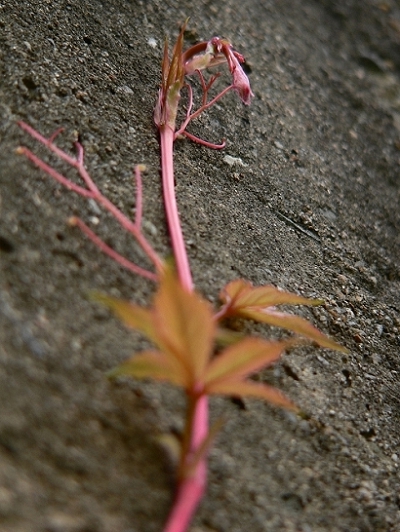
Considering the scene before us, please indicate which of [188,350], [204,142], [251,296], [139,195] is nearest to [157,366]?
→ [188,350]

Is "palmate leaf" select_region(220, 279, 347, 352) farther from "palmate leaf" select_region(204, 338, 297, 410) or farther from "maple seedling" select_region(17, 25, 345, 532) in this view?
"palmate leaf" select_region(204, 338, 297, 410)

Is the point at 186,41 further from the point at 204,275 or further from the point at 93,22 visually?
the point at 204,275

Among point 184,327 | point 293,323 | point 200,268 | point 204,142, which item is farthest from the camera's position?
point 204,142

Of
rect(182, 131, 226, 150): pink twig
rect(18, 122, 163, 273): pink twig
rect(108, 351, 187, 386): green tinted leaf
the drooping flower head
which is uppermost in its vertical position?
the drooping flower head

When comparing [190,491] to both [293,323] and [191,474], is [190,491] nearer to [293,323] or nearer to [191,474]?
[191,474]

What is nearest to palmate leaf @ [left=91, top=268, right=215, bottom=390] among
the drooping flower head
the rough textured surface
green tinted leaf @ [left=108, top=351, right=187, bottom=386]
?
green tinted leaf @ [left=108, top=351, right=187, bottom=386]
